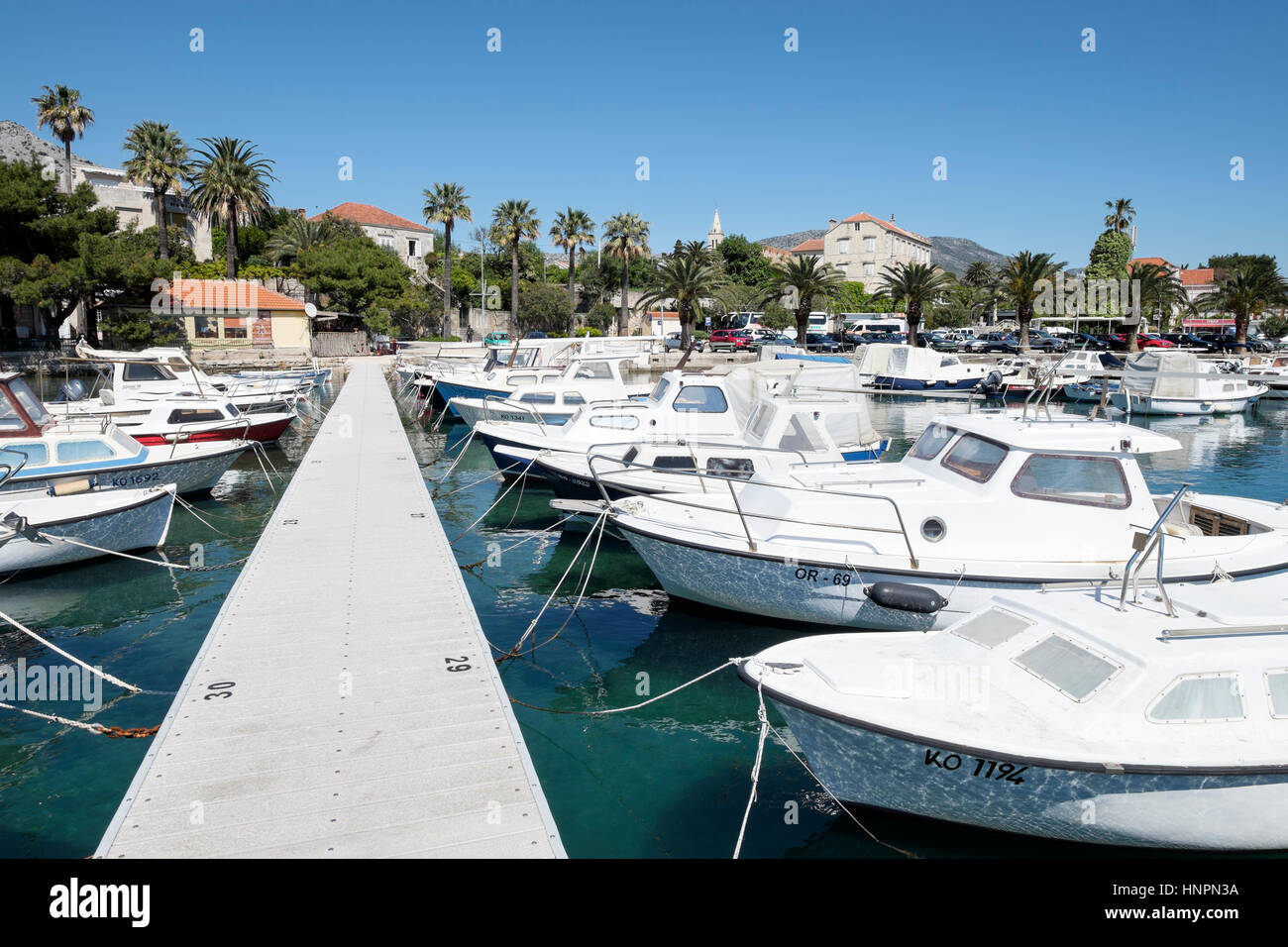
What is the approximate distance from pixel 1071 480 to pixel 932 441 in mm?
2089

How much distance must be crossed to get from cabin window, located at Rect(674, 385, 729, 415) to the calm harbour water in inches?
134

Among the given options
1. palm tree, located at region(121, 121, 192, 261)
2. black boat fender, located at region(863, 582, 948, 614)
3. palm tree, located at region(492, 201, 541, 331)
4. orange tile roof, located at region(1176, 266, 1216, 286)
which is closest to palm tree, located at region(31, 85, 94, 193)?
palm tree, located at region(121, 121, 192, 261)

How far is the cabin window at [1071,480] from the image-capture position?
34.7ft

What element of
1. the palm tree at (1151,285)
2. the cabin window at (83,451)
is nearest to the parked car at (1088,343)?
the palm tree at (1151,285)

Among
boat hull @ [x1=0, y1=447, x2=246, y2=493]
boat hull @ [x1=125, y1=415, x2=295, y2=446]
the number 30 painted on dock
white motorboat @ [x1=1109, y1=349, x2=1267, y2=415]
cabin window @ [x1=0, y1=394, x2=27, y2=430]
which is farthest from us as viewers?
white motorboat @ [x1=1109, y1=349, x2=1267, y2=415]

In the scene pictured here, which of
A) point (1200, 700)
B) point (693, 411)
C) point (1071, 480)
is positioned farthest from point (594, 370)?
point (1200, 700)

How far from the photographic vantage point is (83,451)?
15.9m

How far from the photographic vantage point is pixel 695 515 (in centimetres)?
1221

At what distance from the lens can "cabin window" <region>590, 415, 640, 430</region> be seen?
60.4 ft

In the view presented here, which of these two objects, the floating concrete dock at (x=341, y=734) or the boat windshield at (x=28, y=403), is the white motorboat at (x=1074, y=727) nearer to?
the floating concrete dock at (x=341, y=734)

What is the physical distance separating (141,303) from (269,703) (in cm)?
5317

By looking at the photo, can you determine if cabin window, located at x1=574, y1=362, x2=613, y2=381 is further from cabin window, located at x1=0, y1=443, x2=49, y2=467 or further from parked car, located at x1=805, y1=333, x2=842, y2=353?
parked car, located at x1=805, y1=333, x2=842, y2=353

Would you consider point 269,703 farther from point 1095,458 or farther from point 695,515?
point 1095,458
